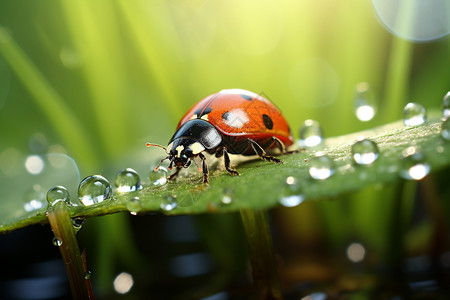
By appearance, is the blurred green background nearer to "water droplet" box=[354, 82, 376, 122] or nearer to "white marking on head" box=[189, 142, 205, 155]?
"water droplet" box=[354, 82, 376, 122]

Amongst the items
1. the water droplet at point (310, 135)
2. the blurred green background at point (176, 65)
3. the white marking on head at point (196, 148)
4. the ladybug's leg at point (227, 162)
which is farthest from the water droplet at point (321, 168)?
the blurred green background at point (176, 65)

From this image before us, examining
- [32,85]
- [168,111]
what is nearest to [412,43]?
[168,111]

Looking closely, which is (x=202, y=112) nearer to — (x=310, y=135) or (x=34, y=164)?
(x=310, y=135)

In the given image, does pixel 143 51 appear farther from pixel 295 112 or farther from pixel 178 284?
pixel 178 284

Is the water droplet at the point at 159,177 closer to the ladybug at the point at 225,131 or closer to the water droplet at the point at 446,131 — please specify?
the ladybug at the point at 225,131

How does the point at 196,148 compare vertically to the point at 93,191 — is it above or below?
above

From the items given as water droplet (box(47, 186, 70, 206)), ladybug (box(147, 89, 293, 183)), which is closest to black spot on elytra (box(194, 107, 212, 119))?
ladybug (box(147, 89, 293, 183))

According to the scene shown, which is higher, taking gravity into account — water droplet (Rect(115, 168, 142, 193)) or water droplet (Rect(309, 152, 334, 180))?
water droplet (Rect(115, 168, 142, 193))

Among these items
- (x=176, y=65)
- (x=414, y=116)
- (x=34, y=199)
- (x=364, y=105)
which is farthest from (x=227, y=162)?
(x=176, y=65)
